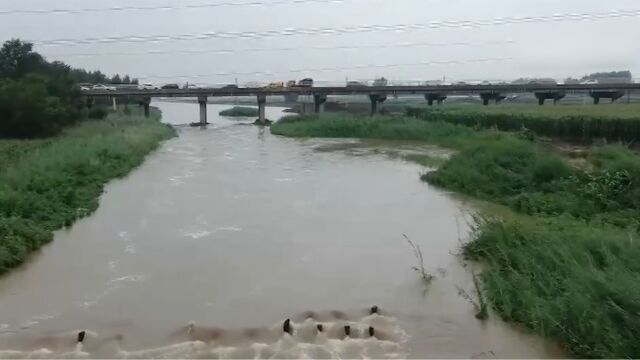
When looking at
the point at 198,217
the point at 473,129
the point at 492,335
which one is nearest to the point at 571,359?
the point at 492,335

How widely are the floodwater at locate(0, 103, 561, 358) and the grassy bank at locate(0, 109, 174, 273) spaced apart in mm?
427

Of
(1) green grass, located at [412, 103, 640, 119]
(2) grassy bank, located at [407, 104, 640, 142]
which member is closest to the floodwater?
(2) grassy bank, located at [407, 104, 640, 142]

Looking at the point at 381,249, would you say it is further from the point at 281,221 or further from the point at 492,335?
the point at 492,335

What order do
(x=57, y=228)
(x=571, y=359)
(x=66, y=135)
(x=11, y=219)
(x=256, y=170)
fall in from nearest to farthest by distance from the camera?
1. (x=571, y=359)
2. (x=11, y=219)
3. (x=57, y=228)
4. (x=256, y=170)
5. (x=66, y=135)

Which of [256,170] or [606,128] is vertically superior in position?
[606,128]

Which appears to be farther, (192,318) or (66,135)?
(66,135)

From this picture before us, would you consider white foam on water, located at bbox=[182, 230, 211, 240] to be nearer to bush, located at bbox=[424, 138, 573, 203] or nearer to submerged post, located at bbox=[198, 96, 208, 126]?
bush, located at bbox=[424, 138, 573, 203]

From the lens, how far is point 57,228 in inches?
552

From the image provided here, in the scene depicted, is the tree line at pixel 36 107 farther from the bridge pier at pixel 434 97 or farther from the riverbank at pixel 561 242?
the bridge pier at pixel 434 97

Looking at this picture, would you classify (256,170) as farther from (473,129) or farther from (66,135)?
(473,129)

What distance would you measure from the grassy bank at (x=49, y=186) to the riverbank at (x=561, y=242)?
8.92 meters

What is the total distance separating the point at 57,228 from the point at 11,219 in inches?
67.5

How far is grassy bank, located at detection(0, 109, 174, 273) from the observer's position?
482 inches

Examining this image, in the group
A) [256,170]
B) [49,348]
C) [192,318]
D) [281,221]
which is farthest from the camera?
[256,170]
